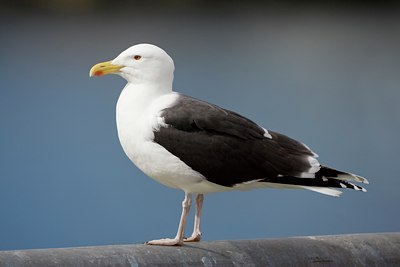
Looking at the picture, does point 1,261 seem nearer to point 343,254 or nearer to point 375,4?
point 343,254

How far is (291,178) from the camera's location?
282 centimetres

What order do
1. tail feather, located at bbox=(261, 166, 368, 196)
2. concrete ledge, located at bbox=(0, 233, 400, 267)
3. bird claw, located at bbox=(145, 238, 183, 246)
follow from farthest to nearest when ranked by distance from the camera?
1. tail feather, located at bbox=(261, 166, 368, 196)
2. bird claw, located at bbox=(145, 238, 183, 246)
3. concrete ledge, located at bbox=(0, 233, 400, 267)

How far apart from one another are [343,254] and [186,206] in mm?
461

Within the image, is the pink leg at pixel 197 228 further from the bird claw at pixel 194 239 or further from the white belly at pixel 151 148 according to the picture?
the white belly at pixel 151 148

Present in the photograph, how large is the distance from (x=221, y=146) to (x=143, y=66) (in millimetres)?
330

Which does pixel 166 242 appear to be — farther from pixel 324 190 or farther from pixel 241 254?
pixel 324 190

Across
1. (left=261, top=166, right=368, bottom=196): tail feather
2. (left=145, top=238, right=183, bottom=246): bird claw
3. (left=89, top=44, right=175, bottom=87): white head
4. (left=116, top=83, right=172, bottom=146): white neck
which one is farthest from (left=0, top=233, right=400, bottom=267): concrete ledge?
(left=89, top=44, right=175, bottom=87): white head

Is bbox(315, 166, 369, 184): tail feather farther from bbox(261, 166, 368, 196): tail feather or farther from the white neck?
the white neck

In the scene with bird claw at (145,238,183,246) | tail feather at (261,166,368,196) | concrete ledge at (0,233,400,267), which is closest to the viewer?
concrete ledge at (0,233,400,267)

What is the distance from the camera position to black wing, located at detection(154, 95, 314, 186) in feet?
9.08

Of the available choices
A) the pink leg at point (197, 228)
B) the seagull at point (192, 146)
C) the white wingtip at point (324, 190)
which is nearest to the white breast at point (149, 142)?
the seagull at point (192, 146)

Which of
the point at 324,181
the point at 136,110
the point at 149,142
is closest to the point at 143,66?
the point at 136,110

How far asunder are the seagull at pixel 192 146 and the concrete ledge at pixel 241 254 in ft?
0.48

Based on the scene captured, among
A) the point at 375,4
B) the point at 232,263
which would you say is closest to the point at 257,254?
the point at 232,263
